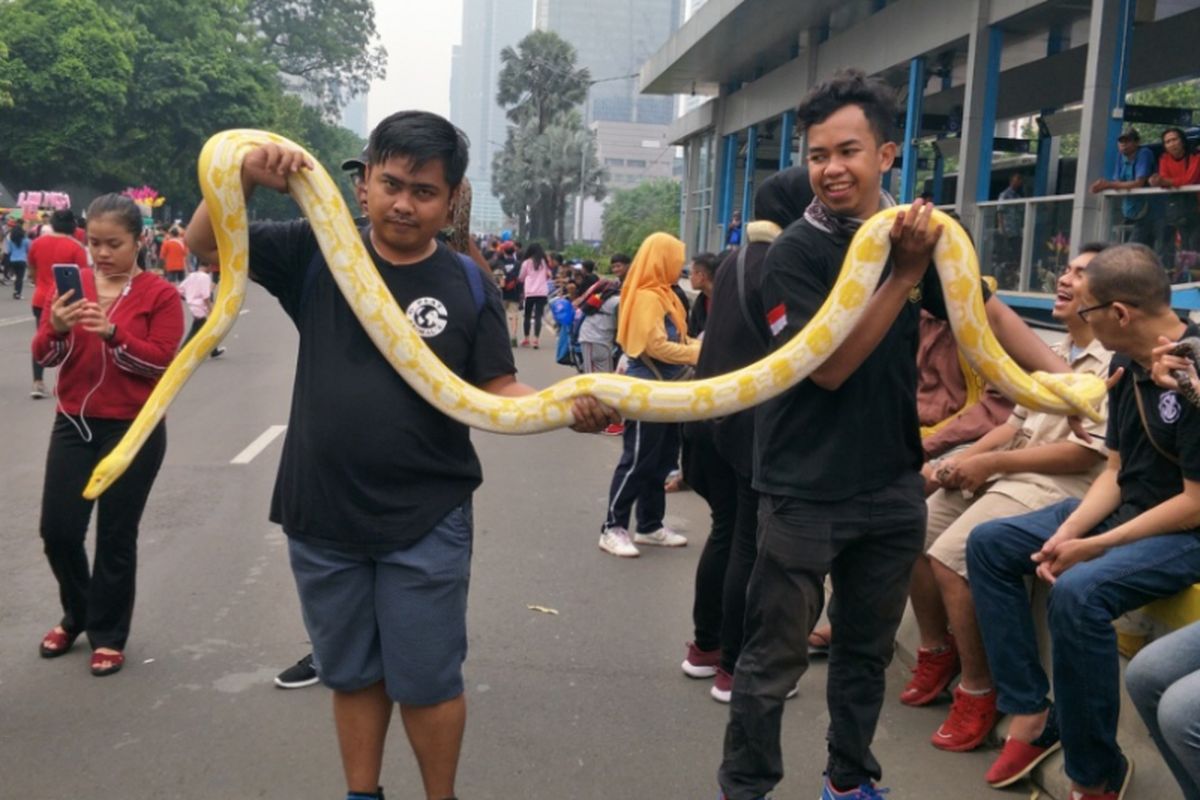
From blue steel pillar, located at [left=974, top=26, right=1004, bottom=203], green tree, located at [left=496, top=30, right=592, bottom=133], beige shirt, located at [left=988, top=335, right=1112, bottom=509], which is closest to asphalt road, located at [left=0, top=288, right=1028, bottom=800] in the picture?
beige shirt, located at [left=988, top=335, right=1112, bottom=509]

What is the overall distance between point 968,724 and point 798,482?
1.59 meters

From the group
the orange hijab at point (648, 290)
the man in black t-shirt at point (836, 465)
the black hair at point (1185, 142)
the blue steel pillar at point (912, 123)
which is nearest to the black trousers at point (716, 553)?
the man in black t-shirt at point (836, 465)

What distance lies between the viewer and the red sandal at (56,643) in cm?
487

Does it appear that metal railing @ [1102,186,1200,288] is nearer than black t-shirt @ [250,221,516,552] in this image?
No

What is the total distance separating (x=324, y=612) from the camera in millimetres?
3062

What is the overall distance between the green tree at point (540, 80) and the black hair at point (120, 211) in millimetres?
75120

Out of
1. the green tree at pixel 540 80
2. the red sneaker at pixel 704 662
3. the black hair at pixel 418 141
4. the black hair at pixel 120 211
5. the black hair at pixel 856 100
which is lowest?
the red sneaker at pixel 704 662

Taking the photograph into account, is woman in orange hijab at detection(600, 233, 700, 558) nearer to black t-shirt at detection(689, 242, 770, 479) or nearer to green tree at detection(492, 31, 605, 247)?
black t-shirt at detection(689, 242, 770, 479)

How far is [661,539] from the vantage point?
722 centimetres

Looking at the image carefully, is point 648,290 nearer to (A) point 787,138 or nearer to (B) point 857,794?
(B) point 857,794

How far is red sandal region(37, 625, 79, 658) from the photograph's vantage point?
16.0 feet

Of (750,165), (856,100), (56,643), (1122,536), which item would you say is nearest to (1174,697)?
(1122,536)

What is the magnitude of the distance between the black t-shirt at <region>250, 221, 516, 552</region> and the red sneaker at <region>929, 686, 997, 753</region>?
2.20m

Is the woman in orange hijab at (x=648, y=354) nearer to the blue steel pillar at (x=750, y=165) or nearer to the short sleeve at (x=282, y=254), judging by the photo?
the short sleeve at (x=282, y=254)
